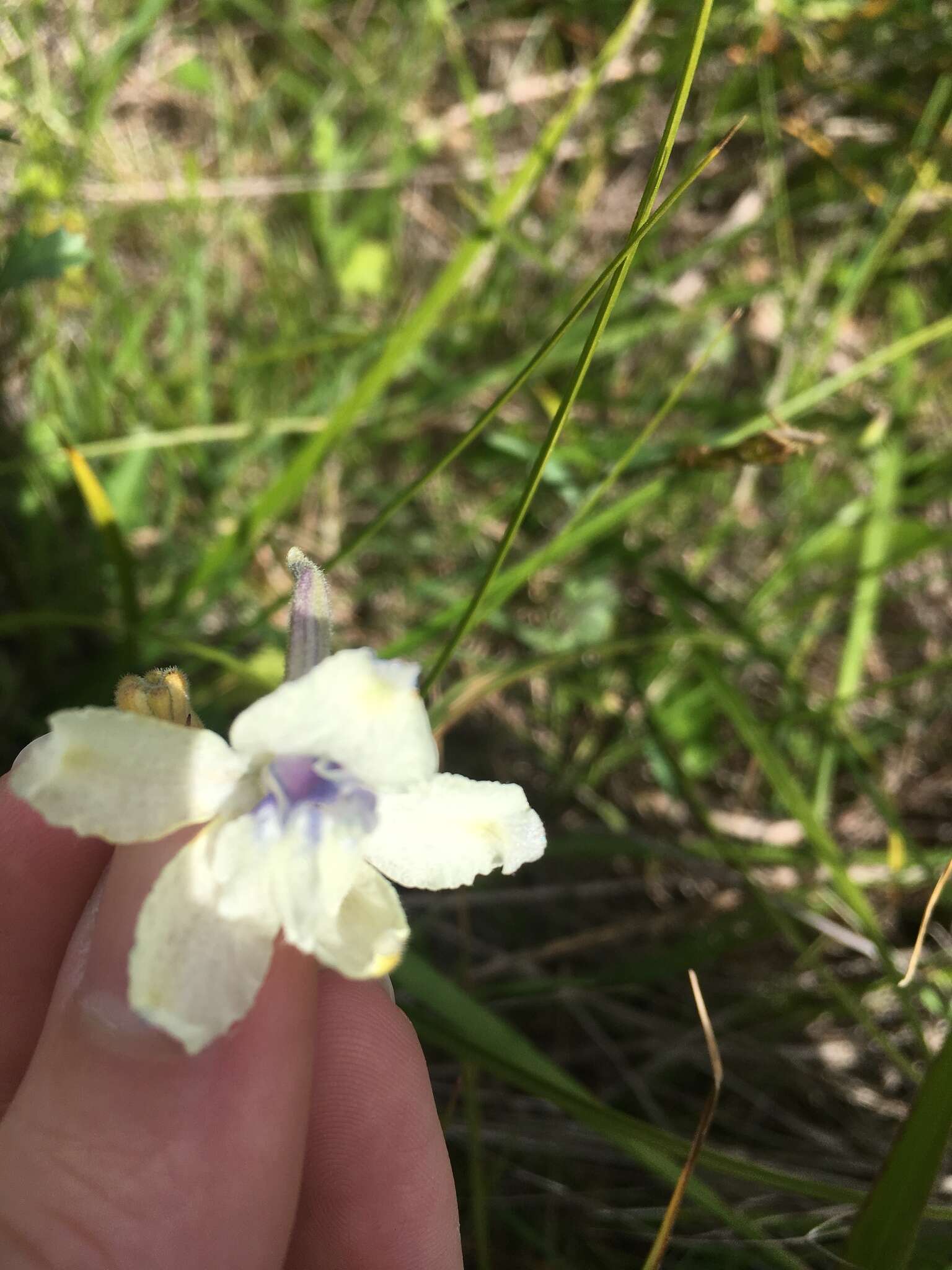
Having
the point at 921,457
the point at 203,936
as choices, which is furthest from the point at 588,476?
the point at 203,936

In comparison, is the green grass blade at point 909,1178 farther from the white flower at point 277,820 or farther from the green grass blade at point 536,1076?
the white flower at point 277,820

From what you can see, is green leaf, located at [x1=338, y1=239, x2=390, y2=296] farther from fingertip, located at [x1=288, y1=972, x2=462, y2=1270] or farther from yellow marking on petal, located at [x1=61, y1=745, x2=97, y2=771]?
yellow marking on petal, located at [x1=61, y1=745, x2=97, y2=771]

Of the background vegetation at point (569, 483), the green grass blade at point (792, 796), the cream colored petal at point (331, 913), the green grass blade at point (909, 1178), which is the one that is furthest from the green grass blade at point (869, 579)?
the cream colored petal at point (331, 913)

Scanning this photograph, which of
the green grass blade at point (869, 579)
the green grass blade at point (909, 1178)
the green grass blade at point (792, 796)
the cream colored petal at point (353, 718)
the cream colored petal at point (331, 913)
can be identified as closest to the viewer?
the cream colored petal at point (353, 718)

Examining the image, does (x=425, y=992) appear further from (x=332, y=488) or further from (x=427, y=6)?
(x=427, y=6)

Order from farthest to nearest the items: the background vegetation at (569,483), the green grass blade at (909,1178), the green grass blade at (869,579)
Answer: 1. the green grass blade at (869,579)
2. the background vegetation at (569,483)
3. the green grass blade at (909,1178)

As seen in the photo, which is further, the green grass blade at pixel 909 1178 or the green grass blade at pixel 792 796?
the green grass blade at pixel 792 796
